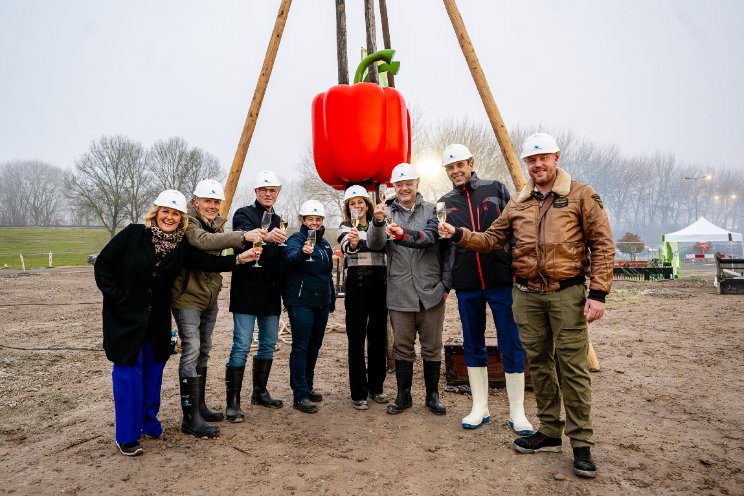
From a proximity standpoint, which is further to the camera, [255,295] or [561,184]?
[255,295]

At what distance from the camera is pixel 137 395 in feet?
11.8

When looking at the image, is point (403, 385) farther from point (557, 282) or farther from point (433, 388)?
point (557, 282)

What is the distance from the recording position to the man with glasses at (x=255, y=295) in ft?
14.0

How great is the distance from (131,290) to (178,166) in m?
41.1

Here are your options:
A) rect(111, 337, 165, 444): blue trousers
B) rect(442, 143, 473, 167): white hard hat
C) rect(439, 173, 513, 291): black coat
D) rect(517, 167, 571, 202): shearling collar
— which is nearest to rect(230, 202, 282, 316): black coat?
rect(111, 337, 165, 444): blue trousers

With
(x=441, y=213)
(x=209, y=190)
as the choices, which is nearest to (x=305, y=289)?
(x=209, y=190)

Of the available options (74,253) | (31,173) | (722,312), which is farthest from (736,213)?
(31,173)

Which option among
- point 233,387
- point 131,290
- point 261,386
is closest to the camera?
point 131,290

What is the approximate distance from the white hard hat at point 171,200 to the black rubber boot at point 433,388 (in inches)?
101

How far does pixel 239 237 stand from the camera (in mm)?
3961

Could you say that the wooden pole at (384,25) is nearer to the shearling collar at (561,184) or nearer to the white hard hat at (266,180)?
the white hard hat at (266,180)

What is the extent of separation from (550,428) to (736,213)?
9250 centimetres

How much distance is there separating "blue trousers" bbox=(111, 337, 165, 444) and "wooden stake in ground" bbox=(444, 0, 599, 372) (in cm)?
411

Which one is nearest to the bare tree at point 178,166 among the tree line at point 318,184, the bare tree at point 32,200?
the tree line at point 318,184
